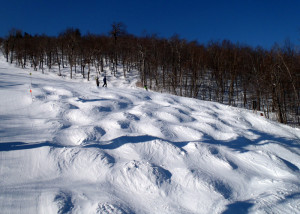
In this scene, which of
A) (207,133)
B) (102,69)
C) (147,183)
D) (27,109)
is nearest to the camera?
(147,183)

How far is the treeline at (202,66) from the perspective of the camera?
51.1 feet

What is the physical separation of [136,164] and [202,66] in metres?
28.3

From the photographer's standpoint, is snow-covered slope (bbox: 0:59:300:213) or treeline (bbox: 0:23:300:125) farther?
treeline (bbox: 0:23:300:125)

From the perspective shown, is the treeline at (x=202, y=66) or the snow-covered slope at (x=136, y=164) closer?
the snow-covered slope at (x=136, y=164)

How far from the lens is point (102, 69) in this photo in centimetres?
3578

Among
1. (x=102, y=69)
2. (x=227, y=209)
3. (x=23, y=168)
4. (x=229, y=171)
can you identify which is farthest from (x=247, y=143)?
(x=102, y=69)

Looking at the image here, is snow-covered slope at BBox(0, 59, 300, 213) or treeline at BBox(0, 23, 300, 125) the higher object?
treeline at BBox(0, 23, 300, 125)

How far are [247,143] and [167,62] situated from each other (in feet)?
88.1

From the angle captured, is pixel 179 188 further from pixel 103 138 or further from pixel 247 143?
pixel 247 143

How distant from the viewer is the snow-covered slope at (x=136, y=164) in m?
3.79

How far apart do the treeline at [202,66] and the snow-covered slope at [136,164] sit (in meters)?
9.00

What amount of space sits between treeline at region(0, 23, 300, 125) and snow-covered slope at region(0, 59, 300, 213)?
900 centimetres

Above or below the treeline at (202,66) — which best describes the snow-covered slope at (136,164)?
below

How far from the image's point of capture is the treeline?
1558cm
